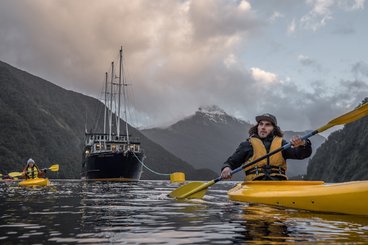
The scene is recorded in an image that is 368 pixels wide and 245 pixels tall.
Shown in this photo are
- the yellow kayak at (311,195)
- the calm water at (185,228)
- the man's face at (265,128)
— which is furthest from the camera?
the man's face at (265,128)

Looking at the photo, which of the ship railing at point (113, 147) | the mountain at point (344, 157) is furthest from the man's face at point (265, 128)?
the mountain at point (344, 157)

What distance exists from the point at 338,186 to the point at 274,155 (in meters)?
2.70

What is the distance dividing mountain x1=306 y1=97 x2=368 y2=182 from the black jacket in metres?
88.8

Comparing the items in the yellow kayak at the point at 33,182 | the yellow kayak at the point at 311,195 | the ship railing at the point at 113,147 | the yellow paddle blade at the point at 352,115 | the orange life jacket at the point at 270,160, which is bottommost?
the yellow kayak at the point at 311,195

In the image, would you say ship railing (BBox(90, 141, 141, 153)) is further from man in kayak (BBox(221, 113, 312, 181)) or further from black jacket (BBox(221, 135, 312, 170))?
man in kayak (BBox(221, 113, 312, 181))

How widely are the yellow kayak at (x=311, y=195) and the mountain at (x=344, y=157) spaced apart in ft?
295

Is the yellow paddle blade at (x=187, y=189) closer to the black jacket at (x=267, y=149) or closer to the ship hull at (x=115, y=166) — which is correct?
the black jacket at (x=267, y=149)

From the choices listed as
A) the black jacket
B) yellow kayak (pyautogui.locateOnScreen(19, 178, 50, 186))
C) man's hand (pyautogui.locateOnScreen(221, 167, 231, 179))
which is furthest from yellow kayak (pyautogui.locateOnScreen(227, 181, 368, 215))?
yellow kayak (pyautogui.locateOnScreen(19, 178, 50, 186))

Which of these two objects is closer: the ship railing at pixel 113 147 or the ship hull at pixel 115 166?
the ship hull at pixel 115 166

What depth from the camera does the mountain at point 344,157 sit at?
10394 centimetres

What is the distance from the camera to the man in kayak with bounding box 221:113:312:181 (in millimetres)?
10828

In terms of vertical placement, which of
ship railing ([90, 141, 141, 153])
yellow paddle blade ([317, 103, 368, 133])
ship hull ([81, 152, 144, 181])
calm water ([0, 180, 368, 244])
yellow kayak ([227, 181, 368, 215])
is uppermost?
ship railing ([90, 141, 141, 153])

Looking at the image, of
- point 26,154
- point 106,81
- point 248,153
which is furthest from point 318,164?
point 248,153

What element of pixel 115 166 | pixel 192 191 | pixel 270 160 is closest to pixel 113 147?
pixel 115 166
